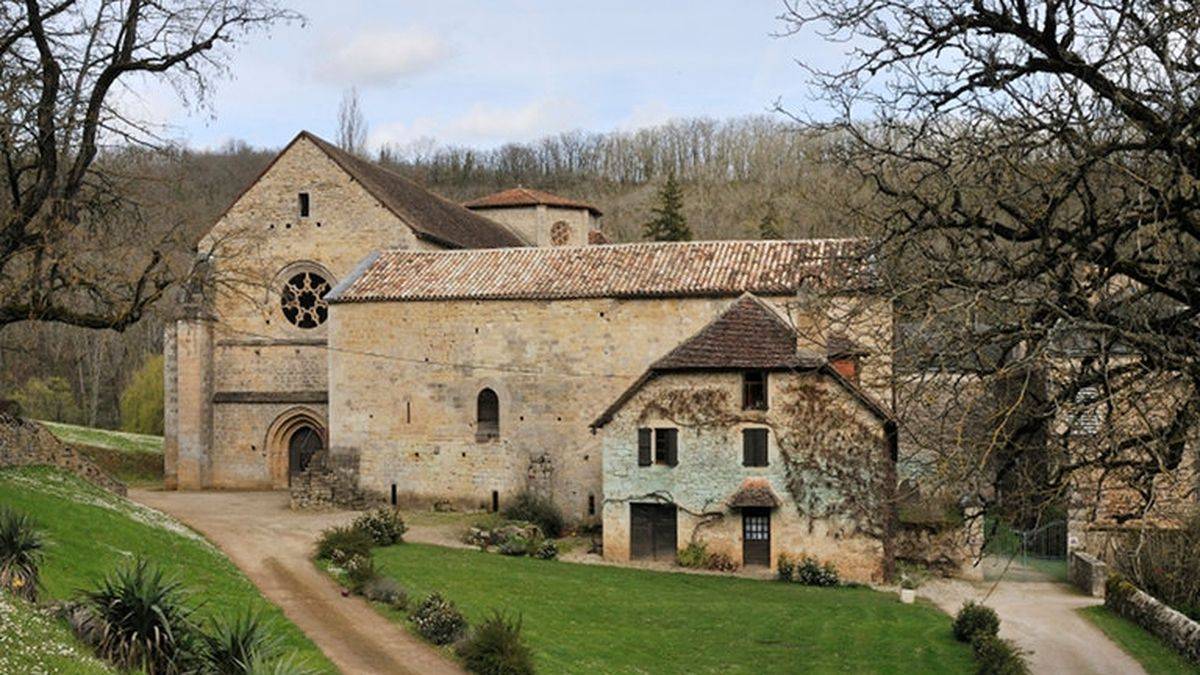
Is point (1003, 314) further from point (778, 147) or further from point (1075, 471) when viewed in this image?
point (778, 147)

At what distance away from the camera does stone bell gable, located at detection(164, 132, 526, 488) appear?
36094 mm

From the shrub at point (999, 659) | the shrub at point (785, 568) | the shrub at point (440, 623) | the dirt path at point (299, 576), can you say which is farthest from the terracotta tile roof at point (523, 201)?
the shrub at point (999, 659)

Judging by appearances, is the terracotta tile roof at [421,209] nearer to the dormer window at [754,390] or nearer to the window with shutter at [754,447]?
the dormer window at [754,390]

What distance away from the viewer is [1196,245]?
1191cm

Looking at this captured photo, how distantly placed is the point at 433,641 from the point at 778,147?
285 ft

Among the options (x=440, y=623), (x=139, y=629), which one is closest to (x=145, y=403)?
(x=440, y=623)

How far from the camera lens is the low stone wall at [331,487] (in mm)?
31406

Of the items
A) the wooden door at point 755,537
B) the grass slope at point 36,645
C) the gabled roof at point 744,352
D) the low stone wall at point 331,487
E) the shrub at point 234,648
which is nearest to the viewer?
the grass slope at point 36,645

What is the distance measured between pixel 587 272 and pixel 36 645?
75.8 feet

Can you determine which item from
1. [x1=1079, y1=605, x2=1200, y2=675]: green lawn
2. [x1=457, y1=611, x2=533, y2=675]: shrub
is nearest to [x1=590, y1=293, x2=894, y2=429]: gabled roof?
[x1=1079, y1=605, x2=1200, y2=675]: green lawn

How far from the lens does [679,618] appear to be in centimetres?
2080

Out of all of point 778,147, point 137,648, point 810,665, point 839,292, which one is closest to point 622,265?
point 810,665

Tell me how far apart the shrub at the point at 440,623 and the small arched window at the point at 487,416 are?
13.8 meters

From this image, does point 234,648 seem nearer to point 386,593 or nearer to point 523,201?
point 386,593
